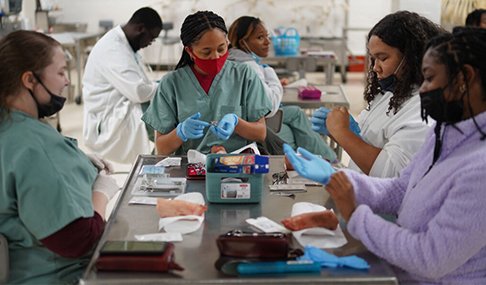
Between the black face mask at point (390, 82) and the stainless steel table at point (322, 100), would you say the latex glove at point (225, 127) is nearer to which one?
the black face mask at point (390, 82)

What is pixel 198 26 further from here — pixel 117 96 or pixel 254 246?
pixel 117 96

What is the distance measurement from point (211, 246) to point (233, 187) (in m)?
0.30

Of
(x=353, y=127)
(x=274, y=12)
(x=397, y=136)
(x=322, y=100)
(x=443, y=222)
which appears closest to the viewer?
(x=443, y=222)

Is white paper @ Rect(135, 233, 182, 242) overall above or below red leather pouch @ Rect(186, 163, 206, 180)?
above

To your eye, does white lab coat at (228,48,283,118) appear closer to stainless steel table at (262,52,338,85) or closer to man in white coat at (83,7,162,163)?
man in white coat at (83,7,162,163)

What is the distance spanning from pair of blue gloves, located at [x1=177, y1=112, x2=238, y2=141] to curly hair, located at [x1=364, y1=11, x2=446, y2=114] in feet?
2.07

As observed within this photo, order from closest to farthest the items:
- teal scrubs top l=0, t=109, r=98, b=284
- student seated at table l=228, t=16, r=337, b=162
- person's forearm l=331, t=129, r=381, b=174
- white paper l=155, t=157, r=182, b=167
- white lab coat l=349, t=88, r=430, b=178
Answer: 1. teal scrubs top l=0, t=109, r=98, b=284
2. white lab coat l=349, t=88, r=430, b=178
3. person's forearm l=331, t=129, r=381, b=174
4. white paper l=155, t=157, r=182, b=167
5. student seated at table l=228, t=16, r=337, b=162

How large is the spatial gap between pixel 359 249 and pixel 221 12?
771 cm

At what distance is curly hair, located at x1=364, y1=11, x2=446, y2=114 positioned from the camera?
1.72 m

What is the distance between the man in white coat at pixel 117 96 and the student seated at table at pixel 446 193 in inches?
87.5

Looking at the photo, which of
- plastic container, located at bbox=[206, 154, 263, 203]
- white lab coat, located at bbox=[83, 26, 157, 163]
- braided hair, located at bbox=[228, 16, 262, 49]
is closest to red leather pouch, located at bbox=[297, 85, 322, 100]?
braided hair, located at bbox=[228, 16, 262, 49]

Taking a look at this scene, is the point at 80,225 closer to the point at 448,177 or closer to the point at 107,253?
the point at 107,253

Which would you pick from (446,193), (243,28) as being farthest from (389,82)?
(243,28)

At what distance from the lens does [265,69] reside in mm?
3402
